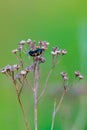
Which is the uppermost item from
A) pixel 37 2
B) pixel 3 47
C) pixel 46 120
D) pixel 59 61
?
pixel 37 2

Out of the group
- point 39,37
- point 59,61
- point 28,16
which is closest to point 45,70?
point 59,61

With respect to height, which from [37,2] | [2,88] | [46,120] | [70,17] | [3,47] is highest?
[37,2]

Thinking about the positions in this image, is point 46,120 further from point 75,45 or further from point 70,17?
point 70,17

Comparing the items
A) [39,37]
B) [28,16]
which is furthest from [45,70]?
[28,16]

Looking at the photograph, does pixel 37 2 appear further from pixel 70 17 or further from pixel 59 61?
pixel 59 61

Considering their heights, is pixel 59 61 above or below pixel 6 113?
above

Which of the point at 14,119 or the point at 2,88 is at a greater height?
the point at 2,88
